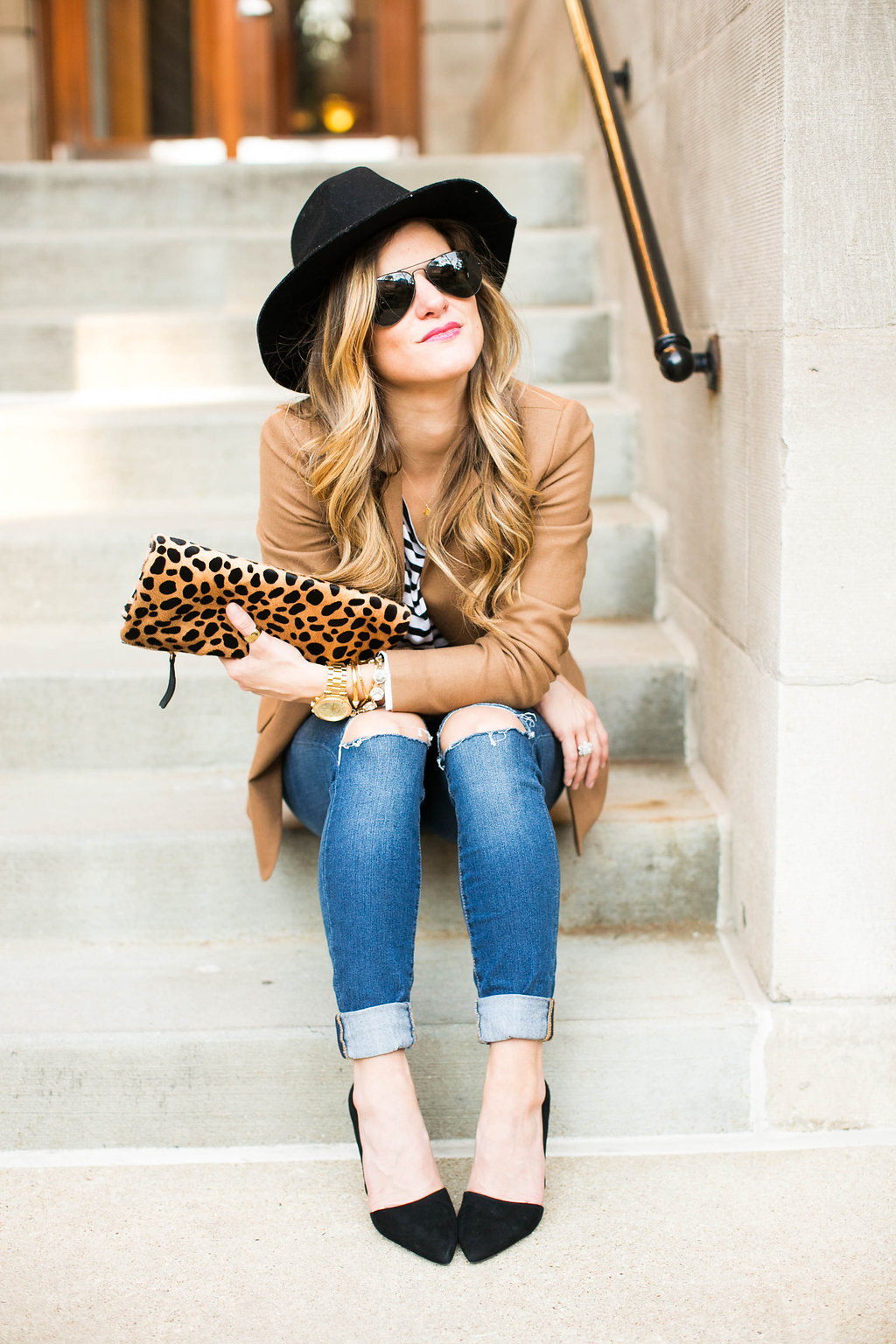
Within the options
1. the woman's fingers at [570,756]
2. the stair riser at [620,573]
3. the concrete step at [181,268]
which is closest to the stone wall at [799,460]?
the woman's fingers at [570,756]

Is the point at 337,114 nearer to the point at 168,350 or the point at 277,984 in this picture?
the point at 168,350

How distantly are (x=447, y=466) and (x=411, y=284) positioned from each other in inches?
11.2

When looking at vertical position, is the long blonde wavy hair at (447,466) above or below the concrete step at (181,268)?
below

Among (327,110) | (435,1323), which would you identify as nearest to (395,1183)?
(435,1323)

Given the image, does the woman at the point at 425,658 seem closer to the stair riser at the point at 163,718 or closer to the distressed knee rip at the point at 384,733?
the distressed knee rip at the point at 384,733

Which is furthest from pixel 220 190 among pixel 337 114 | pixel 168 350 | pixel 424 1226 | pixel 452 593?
pixel 337 114

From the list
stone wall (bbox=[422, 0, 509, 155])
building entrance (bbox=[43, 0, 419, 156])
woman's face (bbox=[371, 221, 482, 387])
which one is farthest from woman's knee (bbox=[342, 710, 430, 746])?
building entrance (bbox=[43, 0, 419, 156])

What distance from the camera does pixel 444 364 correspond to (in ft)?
5.79

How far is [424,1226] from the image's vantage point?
1.57m

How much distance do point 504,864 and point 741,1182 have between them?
598 millimetres

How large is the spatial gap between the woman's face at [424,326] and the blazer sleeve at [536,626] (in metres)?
0.21

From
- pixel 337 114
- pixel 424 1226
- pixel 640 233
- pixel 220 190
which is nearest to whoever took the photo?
pixel 424 1226

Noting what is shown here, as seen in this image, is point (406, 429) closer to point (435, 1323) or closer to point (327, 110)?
point (435, 1323)

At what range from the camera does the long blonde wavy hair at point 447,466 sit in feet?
5.92
